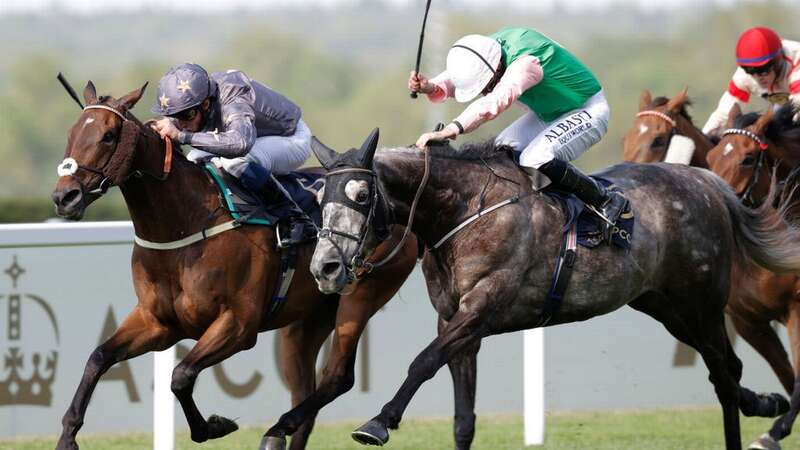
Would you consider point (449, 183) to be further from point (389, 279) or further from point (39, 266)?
point (39, 266)

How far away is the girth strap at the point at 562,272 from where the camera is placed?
19.9 feet

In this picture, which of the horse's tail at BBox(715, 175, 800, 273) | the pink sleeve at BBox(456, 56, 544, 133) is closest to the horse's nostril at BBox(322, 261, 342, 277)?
the pink sleeve at BBox(456, 56, 544, 133)

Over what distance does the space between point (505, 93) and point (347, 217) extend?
96 cm

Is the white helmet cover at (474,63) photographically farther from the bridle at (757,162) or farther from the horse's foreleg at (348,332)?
the bridle at (757,162)

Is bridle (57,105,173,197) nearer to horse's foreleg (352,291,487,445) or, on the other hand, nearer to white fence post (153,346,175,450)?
horse's foreleg (352,291,487,445)

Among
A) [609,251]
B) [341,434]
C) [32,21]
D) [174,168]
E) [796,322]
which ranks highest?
[32,21]

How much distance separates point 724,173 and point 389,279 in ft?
7.23

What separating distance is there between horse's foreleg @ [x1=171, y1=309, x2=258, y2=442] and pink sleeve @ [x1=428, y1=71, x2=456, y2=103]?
4.40 feet

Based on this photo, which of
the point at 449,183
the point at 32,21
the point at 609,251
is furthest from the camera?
the point at 32,21

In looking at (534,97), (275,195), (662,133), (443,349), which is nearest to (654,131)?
(662,133)

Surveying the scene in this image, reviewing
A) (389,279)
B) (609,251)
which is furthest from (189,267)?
(609,251)

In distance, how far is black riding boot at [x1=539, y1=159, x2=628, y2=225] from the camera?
604cm

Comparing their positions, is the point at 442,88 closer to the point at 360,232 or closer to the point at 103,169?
the point at 360,232

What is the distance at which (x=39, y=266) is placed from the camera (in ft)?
25.7
